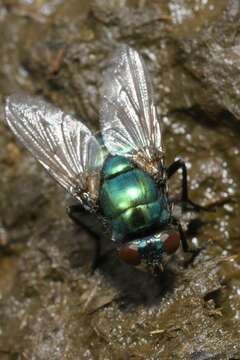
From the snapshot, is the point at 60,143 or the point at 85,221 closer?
the point at 60,143

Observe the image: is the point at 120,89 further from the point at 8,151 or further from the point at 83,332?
the point at 83,332

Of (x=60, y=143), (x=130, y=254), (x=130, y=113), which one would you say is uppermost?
(x=60, y=143)

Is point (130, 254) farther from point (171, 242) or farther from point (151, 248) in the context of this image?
point (171, 242)

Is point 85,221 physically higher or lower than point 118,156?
lower

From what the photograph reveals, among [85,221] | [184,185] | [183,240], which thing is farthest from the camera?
[85,221]

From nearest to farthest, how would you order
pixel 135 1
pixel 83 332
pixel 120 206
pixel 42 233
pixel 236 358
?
pixel 236 358
pixel 120 206
pixel 83 332
pixel 42 233
pixel 135 1

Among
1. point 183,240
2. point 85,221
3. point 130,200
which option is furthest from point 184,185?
point 85,221

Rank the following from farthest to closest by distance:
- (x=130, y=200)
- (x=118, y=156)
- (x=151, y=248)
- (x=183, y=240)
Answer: (x=118, y=156)
(x=183, y=240)
(x=130, y=200)
(x=151, y=248)

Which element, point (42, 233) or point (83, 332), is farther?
point (42, 233)

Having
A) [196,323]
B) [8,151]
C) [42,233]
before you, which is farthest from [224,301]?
[8,151]
